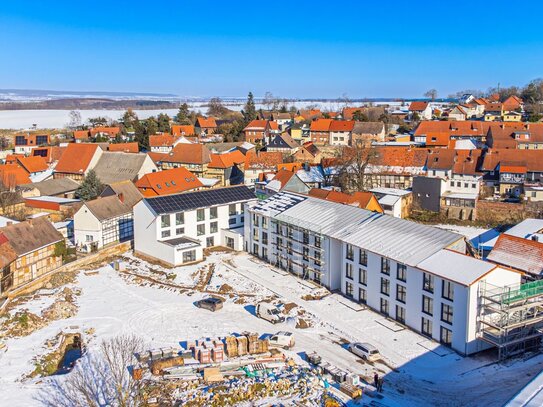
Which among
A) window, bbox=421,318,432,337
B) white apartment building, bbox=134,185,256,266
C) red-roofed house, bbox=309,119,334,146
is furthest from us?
red-roofed house, bbox=309,119,334,146

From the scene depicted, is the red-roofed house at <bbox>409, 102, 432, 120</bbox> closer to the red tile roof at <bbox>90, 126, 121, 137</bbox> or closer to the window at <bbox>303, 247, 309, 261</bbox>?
the red tile roof at <bbox>90, 126, 121, 137</bbox>

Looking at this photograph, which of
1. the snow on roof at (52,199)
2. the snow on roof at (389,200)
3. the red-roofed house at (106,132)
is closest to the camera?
the snow on roof at (389,200)

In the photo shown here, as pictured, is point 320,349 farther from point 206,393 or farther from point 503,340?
point 503,340

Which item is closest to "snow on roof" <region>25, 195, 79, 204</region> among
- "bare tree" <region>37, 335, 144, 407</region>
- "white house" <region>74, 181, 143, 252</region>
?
"white house" <region>74, 181, 143, 252</region>

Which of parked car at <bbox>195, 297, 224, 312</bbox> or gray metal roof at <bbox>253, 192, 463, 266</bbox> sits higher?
gray metal roof at <bbox>253, 192, 463, 266</bbox>

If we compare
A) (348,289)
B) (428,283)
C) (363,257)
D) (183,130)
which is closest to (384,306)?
(363,257)

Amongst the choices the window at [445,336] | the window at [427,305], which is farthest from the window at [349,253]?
the window at [445,336]

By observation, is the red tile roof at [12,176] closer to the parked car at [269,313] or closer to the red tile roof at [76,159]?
the red tile roof at [76,159]
